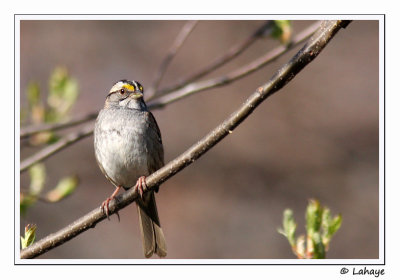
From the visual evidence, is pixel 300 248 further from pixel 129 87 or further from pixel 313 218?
pixel 129 87

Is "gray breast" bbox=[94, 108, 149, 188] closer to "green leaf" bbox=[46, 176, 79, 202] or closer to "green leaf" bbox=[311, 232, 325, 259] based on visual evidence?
"green leaf" bbox=[46, 176, 79, 202]

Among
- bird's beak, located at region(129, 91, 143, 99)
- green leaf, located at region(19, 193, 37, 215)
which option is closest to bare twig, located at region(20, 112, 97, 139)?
green leaf, located at region(19, 193, 37, 215)
